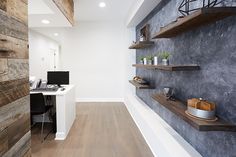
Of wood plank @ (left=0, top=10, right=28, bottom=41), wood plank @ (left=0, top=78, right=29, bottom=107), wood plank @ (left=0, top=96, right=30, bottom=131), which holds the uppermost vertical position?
wood plank @ (left=0, top=10, right=28, bottom=41)

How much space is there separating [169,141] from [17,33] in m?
1.94

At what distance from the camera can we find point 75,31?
602cm

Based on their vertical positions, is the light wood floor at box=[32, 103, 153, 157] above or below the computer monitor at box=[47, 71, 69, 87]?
below

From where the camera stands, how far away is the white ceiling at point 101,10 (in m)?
4.24

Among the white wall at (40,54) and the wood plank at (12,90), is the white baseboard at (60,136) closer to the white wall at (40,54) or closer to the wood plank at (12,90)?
the wood plank at (12,90)

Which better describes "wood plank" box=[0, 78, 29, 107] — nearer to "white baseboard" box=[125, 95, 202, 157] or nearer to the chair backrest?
"white baseboard" box=[125, 95, 202, 157]

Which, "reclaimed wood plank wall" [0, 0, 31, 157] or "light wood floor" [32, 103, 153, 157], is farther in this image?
"light wood floor" [32, 103, 153, 157]

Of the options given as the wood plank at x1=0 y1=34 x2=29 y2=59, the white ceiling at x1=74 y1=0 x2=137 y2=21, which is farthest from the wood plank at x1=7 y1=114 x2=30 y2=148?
the white ceiling at x1=74 y1=0 x2=137 y2=21

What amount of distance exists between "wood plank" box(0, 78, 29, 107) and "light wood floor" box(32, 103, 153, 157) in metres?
1.72

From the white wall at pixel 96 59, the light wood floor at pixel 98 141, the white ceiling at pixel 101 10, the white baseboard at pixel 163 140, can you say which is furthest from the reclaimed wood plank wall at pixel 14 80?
the white wall at pixel 96 59

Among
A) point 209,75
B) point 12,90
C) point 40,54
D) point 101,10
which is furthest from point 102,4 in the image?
point 40,54

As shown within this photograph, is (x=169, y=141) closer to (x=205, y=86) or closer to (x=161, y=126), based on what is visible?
(x=161, y=126)

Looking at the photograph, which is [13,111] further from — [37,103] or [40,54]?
[40,54]

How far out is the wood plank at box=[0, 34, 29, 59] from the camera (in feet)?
3.34
